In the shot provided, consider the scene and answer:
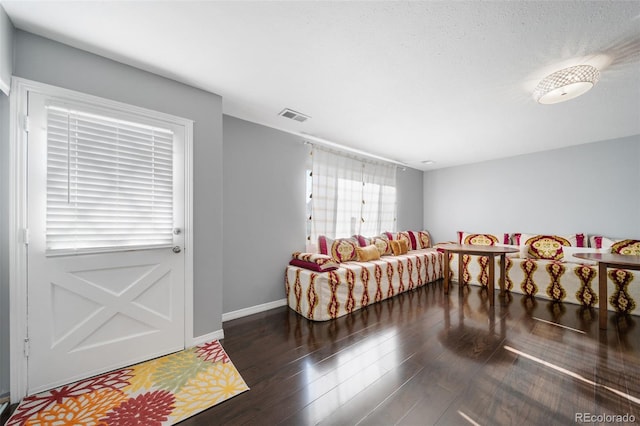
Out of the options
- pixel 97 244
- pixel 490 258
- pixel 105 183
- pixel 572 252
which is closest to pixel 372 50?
pixel 105 183

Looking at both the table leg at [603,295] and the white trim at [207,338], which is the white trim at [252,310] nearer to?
the white trim at [207,338]

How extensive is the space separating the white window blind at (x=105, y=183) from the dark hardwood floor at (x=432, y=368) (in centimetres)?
133

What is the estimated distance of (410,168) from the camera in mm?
5328

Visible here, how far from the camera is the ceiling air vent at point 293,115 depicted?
102 inches

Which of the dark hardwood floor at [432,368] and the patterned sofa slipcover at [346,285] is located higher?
the patterned sofa slipcover at [346,285]

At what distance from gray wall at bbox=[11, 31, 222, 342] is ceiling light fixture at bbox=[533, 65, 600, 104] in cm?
297

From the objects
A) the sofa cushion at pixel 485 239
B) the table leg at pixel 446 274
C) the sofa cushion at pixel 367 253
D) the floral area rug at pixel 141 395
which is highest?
the sofa cushion at pixel 485 239

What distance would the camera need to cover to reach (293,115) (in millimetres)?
2688

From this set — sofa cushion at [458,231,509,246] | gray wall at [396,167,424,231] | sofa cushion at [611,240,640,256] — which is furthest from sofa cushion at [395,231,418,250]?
sofa cushion at [611,240,640,256]

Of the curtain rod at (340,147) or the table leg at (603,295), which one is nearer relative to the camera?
the table leg at (603,295)

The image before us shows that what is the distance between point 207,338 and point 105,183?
1606 mm

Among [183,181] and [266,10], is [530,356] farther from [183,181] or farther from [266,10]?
[183,181]

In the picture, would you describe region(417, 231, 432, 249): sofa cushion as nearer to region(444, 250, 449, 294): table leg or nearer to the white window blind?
region(444, 250, 449, 294): table leg

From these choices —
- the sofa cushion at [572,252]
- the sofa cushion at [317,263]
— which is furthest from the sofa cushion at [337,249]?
the sofa cushion at [572,252]
